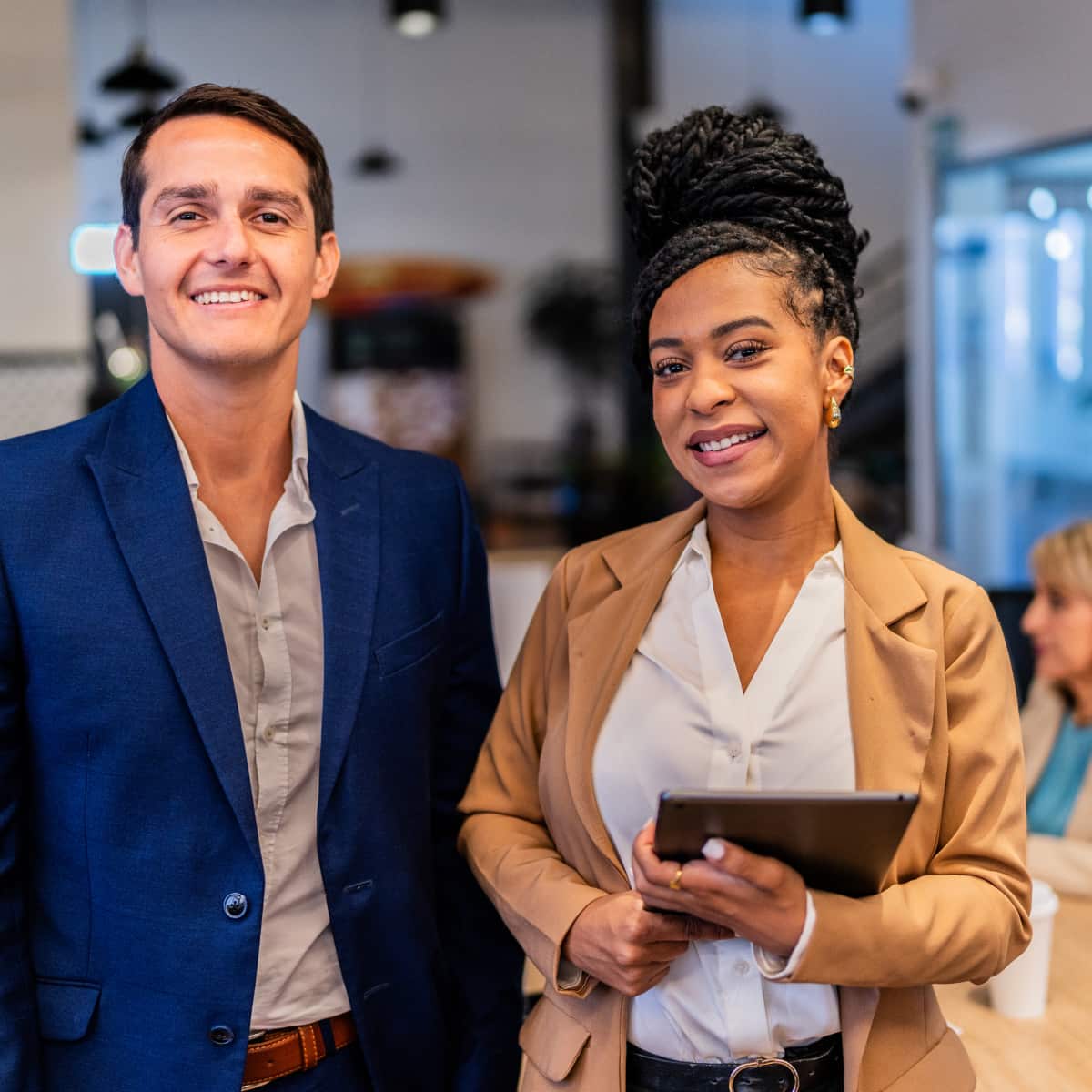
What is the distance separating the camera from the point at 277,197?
5.53 ft

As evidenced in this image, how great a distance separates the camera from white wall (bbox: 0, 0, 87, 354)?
5.28m

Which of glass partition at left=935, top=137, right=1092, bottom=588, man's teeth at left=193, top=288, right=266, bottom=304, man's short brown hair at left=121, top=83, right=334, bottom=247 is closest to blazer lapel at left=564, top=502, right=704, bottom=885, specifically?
man's teeth at left=193, top=288, right=266, bottom=304

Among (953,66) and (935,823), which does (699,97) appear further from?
(935,823)

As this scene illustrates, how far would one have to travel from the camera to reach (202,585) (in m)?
1.62

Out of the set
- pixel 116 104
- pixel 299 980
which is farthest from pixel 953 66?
pixel 116 104

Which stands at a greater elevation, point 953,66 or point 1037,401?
point 953,66

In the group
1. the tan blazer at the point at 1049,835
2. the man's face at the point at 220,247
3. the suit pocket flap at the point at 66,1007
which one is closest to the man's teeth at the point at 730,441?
the man's face at the point at 220,247

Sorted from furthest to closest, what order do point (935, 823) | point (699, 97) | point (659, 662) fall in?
point (699, 97)
point (659, 662)
point (935, 823)

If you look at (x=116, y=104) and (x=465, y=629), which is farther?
(x=116, y=104)

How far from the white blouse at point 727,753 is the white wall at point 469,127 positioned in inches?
506

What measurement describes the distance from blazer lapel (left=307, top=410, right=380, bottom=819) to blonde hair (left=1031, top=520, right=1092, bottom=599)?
201 cm

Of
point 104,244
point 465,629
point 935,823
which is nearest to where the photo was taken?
point 935,823

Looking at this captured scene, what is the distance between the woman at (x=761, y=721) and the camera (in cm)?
142

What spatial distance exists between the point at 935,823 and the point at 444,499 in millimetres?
832
